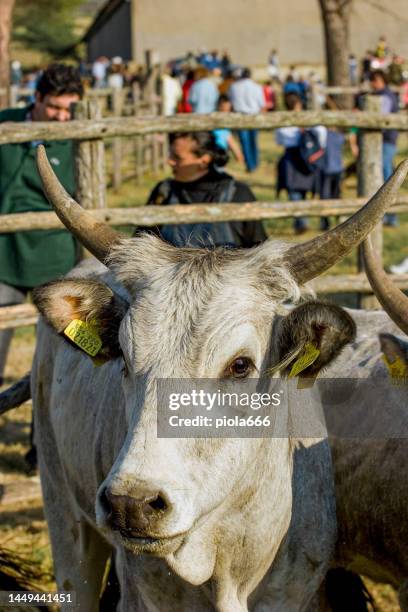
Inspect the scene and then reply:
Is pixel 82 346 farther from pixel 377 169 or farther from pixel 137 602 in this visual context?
pixel 377 169

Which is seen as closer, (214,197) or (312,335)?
(312,335)

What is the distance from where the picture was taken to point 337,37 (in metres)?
21.3

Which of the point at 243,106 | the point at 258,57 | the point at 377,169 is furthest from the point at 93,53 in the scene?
the point at 377,169

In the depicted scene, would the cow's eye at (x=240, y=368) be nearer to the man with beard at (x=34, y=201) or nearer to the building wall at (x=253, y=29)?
the man with beard at (x=34, y=201)

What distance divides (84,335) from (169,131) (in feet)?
9.36

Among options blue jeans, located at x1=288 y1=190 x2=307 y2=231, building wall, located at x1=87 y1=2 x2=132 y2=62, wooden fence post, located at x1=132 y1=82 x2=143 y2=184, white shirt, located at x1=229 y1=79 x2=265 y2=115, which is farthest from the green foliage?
blue jeans, located at x1=288 y1=190 x2=307 y2=231

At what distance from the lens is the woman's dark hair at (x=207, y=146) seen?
598cm

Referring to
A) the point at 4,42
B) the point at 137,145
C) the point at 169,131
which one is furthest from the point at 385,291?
the point at 137,145

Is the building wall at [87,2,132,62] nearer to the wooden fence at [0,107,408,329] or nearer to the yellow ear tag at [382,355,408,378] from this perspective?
the wooden fence at [0,107,408,329]

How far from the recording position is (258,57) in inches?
1889

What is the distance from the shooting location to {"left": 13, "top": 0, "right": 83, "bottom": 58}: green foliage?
67.3 metres

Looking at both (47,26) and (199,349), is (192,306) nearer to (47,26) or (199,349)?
(199,349)

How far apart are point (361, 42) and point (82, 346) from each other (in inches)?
1814

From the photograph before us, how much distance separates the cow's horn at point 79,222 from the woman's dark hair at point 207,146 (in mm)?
2290
